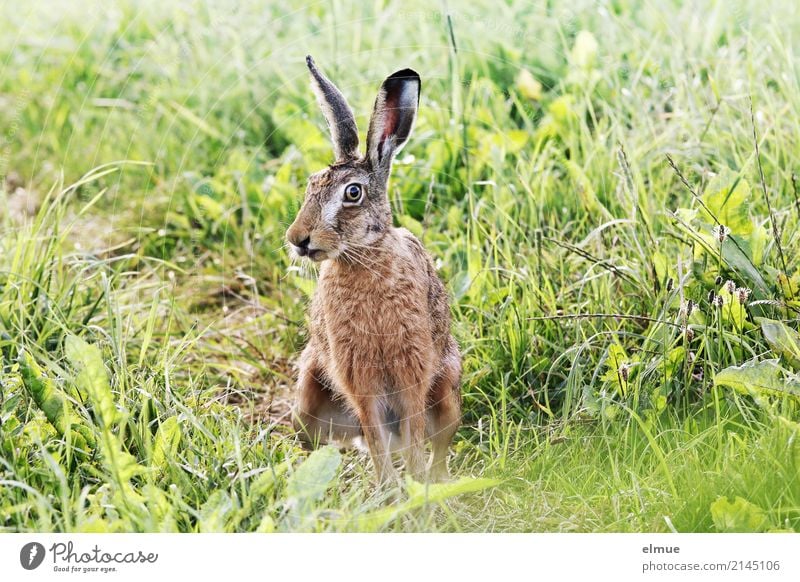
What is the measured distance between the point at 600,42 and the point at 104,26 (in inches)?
91.0

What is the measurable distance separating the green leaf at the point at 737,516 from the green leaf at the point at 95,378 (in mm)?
1576

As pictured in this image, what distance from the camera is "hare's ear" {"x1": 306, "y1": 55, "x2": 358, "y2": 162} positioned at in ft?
9.49

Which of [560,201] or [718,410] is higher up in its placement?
[560,201]

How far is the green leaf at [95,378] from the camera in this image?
276cm

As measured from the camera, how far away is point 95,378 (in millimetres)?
2793

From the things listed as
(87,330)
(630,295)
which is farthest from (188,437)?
(630,295)

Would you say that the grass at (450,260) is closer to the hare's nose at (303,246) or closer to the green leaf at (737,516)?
the green leaf at (737,516)

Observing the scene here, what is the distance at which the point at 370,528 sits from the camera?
8.91ft

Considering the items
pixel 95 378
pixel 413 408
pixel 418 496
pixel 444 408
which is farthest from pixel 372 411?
pixel 95 378
